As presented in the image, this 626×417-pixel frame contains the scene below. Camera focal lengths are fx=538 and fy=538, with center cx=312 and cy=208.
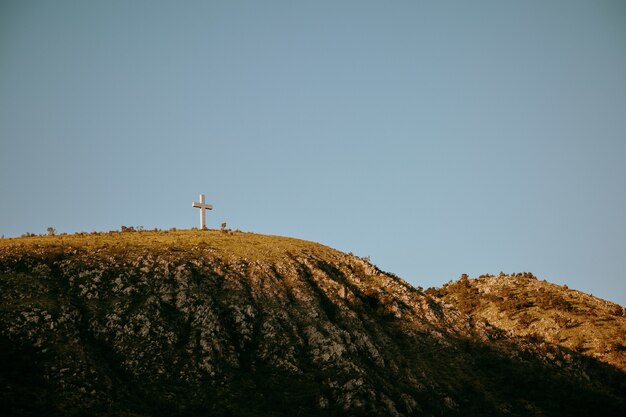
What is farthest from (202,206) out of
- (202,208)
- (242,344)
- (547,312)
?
(547,312)

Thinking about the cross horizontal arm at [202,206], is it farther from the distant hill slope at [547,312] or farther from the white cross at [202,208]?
the distant hill slope at [547,312]

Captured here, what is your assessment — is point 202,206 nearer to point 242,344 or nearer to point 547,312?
point 242,344

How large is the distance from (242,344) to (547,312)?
4428cm

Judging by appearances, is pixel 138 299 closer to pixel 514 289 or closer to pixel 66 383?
pixel 66 383

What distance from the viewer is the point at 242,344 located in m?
47.5

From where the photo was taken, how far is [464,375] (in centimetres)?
5147

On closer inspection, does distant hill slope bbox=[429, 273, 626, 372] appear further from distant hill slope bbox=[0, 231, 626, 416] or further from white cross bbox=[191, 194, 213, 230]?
white cross bbox=[191, 194, 213, 230]

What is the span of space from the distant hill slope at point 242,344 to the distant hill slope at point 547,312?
3.90m

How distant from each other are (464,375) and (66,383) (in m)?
34.9

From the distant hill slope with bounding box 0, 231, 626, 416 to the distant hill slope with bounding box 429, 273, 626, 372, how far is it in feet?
12.8

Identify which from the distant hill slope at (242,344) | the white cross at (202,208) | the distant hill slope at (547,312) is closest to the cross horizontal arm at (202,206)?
the white cross at (202,208)

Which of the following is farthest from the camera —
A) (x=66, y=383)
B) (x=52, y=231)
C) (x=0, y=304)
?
(x=52, y=231)

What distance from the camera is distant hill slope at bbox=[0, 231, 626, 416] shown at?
38.4 metres

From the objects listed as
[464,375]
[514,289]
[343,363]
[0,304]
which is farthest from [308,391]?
[514,289]
